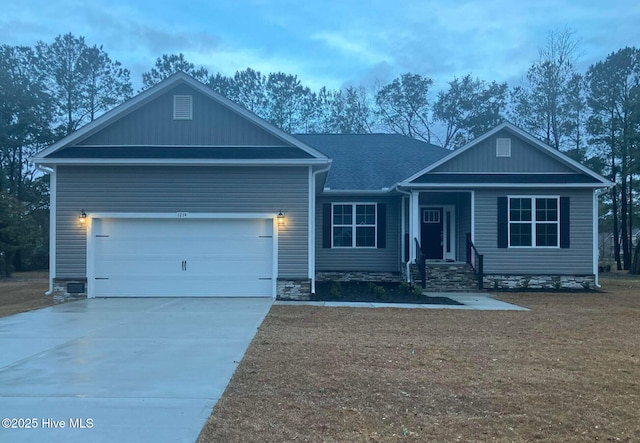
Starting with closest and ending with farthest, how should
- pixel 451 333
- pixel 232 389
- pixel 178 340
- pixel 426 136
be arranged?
1. pixel 232 389
2. pixel 178 340
3. pixel 451 333
4. pixel 426 136

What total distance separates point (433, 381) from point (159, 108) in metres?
10.6

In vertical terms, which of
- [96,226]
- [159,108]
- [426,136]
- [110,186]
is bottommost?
[96,226]

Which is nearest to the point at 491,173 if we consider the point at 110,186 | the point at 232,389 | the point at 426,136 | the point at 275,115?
the point at 110,186

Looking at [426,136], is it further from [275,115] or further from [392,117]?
[275,115]

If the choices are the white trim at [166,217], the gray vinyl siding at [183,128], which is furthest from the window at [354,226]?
the gray vinyl siding at [183,128]

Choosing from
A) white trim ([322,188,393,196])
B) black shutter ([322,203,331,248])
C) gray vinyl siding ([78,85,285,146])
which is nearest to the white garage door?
gray vinyl siding ([78,85,285,146])

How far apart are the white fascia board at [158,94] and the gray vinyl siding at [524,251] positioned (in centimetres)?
583

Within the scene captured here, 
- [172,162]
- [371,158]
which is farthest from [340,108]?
[172,162]

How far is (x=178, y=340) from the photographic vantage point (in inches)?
312

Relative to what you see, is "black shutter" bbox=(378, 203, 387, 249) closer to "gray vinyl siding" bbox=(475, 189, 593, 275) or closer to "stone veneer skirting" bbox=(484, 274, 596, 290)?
"gray vinyl siding" bbox=(475, 189, 593, 275)

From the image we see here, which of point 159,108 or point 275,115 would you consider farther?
point 275,115

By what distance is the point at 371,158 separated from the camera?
20281 millimetres

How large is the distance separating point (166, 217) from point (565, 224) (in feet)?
38.3

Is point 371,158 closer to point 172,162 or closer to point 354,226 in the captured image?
point 354,226
